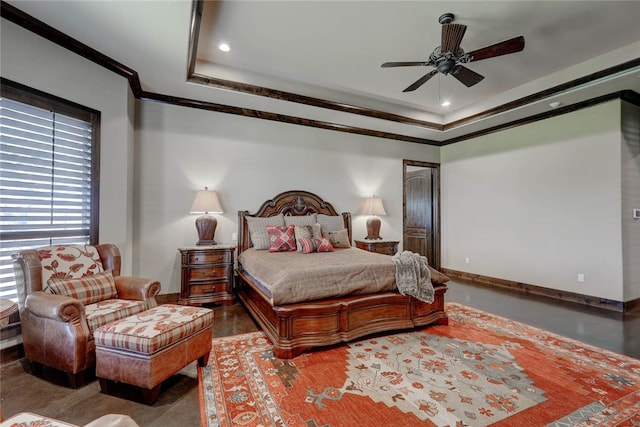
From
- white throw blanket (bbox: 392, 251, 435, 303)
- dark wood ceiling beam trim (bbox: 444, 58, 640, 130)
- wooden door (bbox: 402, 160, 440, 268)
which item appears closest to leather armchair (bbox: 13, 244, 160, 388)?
white throw blanket (bbox: 392, 251, 435, 303)

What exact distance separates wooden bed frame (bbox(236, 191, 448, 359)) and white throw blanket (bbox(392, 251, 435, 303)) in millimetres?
101

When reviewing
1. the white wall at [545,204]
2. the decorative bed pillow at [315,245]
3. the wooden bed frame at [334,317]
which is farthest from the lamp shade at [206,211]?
the white wall at [545,204]

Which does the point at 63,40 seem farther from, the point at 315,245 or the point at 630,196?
the point at 630,196

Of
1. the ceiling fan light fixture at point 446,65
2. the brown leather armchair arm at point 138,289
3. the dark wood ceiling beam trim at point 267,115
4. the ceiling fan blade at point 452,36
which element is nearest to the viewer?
the ceiling fan blade at point 452,36

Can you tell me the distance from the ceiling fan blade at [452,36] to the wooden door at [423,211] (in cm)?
324

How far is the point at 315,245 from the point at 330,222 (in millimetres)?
859

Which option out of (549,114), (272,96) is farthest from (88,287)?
(549,114)

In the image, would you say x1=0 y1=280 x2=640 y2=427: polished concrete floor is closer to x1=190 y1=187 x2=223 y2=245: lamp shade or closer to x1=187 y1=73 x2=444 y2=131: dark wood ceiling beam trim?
x1=190 y1=187 x2=223 y2=245: lamp shade

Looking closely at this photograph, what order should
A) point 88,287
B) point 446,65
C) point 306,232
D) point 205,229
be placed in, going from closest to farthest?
point 88,287
point 446,65
point 205,229
point 306,232

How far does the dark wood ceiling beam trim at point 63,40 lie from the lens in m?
2.25

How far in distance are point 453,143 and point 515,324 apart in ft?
13.0

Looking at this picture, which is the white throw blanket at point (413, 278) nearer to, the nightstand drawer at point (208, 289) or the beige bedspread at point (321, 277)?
the beige bedspread at point (321, 277)

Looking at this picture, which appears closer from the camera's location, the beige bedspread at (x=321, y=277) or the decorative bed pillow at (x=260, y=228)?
the beige bedspread at (x=321, y=277)

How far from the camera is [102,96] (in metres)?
3.01
